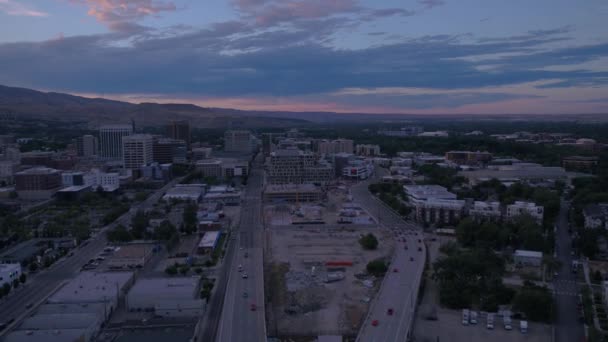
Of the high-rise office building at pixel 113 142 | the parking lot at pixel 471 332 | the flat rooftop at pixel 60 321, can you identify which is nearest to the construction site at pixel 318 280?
the parking lot at pixel 471 332

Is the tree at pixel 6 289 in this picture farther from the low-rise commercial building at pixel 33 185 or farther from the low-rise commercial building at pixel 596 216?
the low-rise commercial building at pixel 596 216

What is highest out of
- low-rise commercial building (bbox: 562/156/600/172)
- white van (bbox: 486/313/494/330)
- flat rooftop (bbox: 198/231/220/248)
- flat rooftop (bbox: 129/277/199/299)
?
low-rise commercial building (bbox: 562/156/600/172)

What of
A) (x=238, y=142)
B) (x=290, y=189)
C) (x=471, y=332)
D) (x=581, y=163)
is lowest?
(x=471, y=332)

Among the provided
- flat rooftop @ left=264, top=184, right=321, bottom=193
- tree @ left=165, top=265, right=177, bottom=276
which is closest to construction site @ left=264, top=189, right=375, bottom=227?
flat rooftop @ left=264, top=184, right=321, bottom=193

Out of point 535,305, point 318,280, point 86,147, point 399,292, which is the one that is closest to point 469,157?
point 318,280

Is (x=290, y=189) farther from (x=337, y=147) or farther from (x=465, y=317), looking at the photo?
(x=337, y=147)

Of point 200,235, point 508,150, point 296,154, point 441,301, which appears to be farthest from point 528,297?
point 508,150

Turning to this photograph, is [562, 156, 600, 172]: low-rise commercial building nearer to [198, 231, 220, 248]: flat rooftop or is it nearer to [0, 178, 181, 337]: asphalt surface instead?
[198, 231, 220, 248]: flat rooftop

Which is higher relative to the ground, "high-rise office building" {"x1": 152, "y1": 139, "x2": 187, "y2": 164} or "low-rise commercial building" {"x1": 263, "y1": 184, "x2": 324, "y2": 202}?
"high-rise office building" {"x1": 152, "y1": 139, "x2": 187, "y2": 164}
